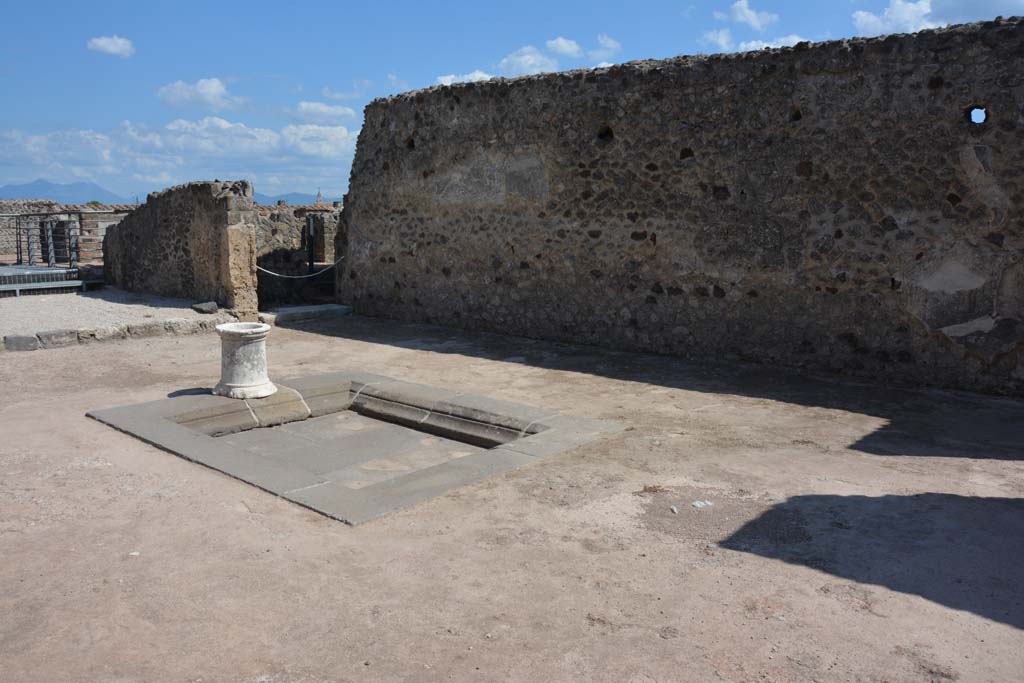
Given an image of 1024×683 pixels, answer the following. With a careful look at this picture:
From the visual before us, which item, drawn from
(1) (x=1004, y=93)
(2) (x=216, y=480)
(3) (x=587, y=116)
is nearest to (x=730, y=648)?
(2) (x=216, y=480)

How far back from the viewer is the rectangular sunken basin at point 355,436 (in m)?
4.82

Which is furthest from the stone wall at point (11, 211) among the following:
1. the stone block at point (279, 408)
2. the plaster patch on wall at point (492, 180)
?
the stone block at point (279, 408)

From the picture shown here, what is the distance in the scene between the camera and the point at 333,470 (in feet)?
18.9

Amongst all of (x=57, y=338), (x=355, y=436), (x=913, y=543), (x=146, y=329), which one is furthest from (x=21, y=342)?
(x=913, y=543)

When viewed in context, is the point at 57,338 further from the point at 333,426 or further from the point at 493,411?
the point at 493,411

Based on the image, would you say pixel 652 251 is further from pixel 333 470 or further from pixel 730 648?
pixel 730 648

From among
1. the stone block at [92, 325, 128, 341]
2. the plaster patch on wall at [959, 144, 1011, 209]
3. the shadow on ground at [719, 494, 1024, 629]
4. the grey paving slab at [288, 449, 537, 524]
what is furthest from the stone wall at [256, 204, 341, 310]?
the shadow on ground at [719, 494, 1024, 629]

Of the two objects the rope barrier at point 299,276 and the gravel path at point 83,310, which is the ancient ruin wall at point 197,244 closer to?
the gravel path at point 83,310

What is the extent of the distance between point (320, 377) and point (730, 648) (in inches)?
213

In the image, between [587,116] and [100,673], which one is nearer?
[100,673]

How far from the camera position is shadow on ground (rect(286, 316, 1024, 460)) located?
555 cm

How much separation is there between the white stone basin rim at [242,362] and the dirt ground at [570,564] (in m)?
1.13

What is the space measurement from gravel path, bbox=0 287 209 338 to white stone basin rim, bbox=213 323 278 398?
388cm

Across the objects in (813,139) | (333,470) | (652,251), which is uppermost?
(813,139)
